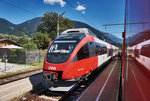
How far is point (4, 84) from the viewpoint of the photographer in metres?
7.09

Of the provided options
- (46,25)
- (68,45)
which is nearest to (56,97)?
(68,45)

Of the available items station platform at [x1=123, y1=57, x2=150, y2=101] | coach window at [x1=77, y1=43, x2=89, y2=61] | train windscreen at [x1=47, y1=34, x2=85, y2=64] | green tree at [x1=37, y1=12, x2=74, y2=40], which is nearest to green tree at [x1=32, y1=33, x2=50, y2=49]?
green tree at [x1=37, y1=12, x2=74, y2=40]

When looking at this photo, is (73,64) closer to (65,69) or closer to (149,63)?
(65,69)

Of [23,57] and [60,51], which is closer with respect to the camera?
[60,51]

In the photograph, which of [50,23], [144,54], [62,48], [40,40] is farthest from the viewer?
[50,23]

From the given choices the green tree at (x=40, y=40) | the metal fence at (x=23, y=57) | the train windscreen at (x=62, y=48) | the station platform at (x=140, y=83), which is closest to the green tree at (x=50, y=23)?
the green tree at (x=40, y=40)

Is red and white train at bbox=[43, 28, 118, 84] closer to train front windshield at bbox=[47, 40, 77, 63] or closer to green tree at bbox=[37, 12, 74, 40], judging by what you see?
train front windshield at bbox=[47, 40, 77, 63]

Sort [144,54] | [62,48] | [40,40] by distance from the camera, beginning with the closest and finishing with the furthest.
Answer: [144,54] → [62,48] → [40,40]

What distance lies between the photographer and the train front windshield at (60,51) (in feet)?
18.4

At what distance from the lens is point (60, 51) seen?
5891 mm

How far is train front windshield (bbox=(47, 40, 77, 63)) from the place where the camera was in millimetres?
5621

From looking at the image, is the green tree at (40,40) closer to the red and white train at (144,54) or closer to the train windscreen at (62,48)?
the train windscreen at (62,48)

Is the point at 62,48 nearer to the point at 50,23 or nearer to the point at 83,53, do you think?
the point at 83,53

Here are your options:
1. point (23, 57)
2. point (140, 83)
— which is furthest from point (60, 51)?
point (23, 57)
